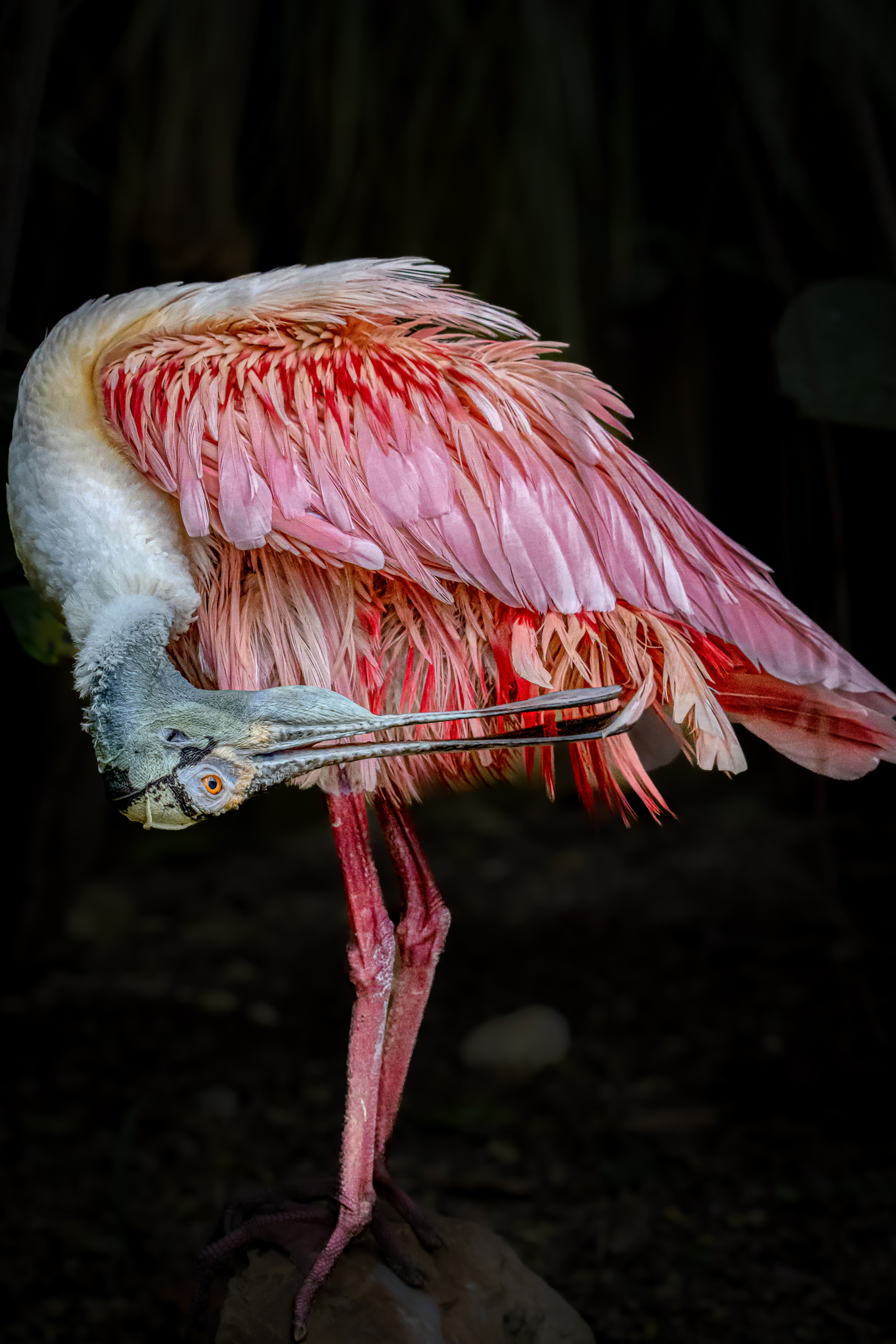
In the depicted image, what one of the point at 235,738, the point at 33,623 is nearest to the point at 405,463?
the point at 235,738

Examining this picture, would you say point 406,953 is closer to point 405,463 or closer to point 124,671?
point 124,671

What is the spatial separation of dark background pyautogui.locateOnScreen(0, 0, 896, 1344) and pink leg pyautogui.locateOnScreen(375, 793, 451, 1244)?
1.35ft

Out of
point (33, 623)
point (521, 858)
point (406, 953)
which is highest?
point (33, 623)

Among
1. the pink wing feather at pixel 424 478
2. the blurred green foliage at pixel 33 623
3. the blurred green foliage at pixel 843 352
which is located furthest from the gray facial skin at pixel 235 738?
the blurred green foliage at pixel 843 352

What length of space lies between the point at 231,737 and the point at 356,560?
1.08ft

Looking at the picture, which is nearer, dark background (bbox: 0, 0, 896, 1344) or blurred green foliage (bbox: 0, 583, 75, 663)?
blurred green foliage (bbox: 0, 583, 75, 663)

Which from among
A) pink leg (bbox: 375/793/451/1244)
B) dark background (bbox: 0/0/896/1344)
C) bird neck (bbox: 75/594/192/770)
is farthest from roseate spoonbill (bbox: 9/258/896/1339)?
dark background (bbox: 0/0/896/1344)

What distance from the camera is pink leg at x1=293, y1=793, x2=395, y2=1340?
2100mm

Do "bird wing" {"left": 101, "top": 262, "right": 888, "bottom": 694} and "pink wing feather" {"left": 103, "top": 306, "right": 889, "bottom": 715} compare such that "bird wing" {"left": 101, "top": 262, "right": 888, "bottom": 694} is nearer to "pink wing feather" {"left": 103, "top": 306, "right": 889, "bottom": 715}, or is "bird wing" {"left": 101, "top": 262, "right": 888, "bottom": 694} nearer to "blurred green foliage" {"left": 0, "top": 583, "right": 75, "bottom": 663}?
"pink wing feather" {"left": 103, "top": 306, "right": 889, "bottom": 715}

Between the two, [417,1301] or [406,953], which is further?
[406,953]

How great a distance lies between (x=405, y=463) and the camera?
1.97 meters

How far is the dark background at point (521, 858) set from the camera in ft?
8.79

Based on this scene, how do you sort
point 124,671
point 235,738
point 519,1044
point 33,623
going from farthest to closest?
1. point 519,1044
2. point 33,623
3. point 124,671
4. point 235,738

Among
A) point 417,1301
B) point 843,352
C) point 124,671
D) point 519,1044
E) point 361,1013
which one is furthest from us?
point 519,1044
